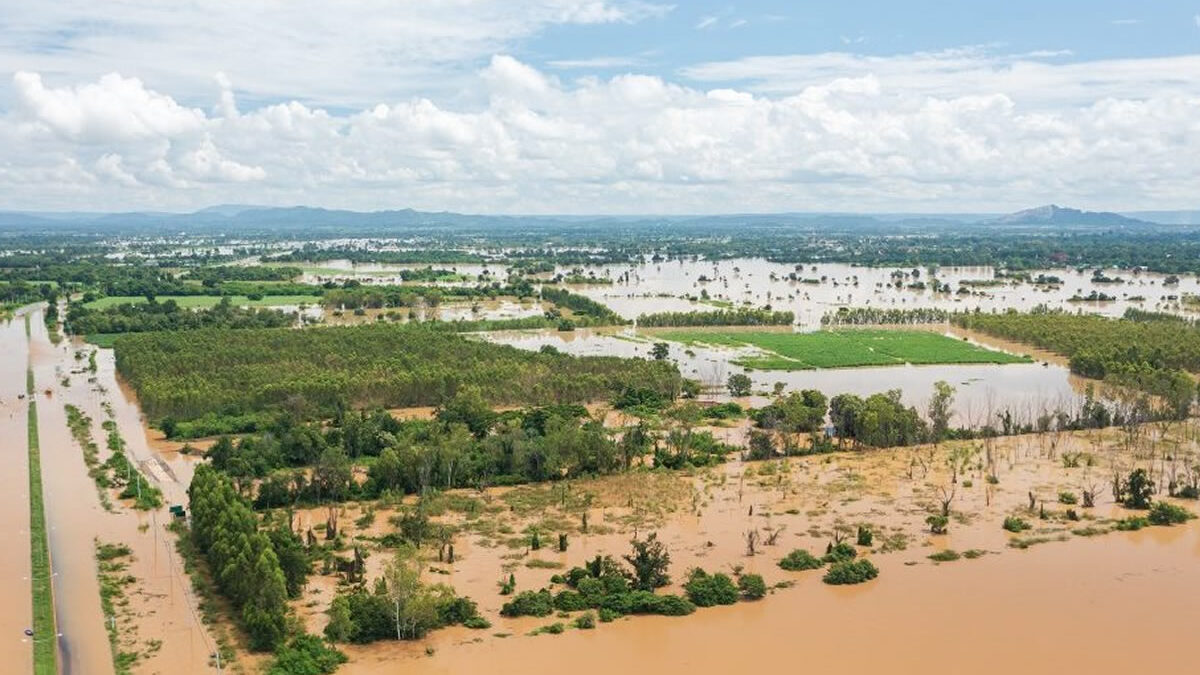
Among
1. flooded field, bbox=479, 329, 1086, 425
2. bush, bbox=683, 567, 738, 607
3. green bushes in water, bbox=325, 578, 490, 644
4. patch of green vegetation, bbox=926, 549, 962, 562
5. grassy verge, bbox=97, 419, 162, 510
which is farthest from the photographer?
flooded field, bbox=479, 329, 1086, 425

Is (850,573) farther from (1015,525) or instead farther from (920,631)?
(1015,525)

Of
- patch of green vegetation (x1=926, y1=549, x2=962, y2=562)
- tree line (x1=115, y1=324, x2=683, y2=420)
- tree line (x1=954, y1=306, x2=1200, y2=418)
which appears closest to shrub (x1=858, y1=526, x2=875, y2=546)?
patch of green vegetation (x1=926, y1=549, x2=962, y2=562)

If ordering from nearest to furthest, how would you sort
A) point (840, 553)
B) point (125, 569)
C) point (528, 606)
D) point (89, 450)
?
point (528, 606) < point (125, 569) < point (840, 553) < point (89, 450)

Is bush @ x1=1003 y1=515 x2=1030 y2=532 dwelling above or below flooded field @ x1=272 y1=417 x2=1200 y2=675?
above

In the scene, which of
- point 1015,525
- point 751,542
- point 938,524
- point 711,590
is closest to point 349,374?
point 751,542

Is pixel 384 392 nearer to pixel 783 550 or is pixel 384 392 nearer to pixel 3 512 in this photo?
pixel 3 512

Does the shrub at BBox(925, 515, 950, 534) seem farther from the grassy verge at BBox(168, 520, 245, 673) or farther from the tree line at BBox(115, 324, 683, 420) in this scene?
the tree line at BBox(115, 324, 683, 420)
